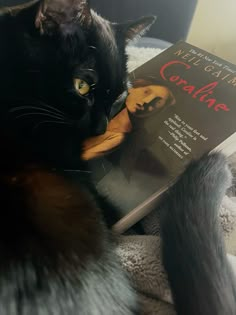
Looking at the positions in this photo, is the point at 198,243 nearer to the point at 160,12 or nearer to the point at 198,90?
the point at 198,90

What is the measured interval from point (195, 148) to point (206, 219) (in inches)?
5.4

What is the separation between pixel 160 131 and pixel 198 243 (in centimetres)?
23

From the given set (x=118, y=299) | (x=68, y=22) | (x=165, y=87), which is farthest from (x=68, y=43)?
(x=118, y=299)

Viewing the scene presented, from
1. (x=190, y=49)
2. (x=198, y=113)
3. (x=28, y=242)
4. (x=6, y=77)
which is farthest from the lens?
(x=190, y=49)

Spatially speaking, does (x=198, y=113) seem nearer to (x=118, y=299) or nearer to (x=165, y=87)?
(x=165, y=87)

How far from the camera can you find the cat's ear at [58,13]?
549 millimetres

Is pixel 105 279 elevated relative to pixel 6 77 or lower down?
lower down

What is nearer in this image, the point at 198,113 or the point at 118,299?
the point at 118,299

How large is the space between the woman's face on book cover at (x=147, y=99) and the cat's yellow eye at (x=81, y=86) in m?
0.14

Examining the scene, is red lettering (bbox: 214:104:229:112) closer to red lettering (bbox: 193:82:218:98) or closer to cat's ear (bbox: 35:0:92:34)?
red lettering (bbox: 193:82:218:98)

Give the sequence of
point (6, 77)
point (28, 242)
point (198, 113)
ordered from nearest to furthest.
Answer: point (28, 242) < point (6, 77) < point (198, 113)

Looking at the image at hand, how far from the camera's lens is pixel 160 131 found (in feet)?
2.22

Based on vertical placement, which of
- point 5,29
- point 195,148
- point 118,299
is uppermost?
point 5,29

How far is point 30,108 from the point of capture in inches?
23.1
